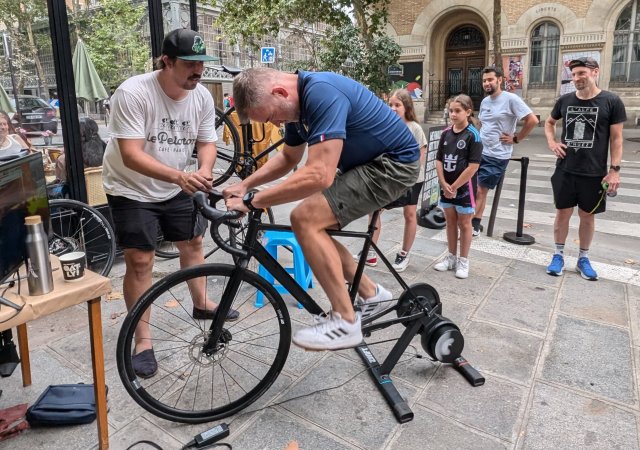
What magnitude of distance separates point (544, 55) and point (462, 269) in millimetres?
19272

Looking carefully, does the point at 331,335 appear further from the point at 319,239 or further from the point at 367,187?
the point at 367,187

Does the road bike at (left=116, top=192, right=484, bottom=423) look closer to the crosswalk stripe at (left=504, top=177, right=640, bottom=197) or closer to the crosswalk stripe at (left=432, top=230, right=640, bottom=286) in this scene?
the crosswalk stripe at (left=432, top=230, right=640, bottom=286)

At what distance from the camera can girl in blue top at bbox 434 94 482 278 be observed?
446cm

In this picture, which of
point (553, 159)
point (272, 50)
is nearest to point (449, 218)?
point (553, 159)

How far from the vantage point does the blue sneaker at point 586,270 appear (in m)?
4.57

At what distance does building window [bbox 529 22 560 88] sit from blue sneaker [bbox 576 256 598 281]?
60.4ft

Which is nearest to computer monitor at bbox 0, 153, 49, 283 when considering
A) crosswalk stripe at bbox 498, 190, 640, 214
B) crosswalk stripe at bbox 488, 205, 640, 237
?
crosswalk stripe at bbox 488, 205, 640, 237

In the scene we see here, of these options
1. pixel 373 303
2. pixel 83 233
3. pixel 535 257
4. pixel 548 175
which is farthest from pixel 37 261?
pixel 548 175

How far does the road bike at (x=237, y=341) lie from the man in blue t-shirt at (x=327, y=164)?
159mm

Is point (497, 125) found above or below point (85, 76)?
below

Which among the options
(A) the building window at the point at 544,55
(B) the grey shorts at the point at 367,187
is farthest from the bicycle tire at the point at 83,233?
(A) the building window at the point at 544,55

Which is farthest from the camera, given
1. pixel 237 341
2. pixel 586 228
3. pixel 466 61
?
pixel 466 61

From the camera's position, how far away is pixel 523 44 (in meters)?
20.7

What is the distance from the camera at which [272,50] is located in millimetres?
14195
